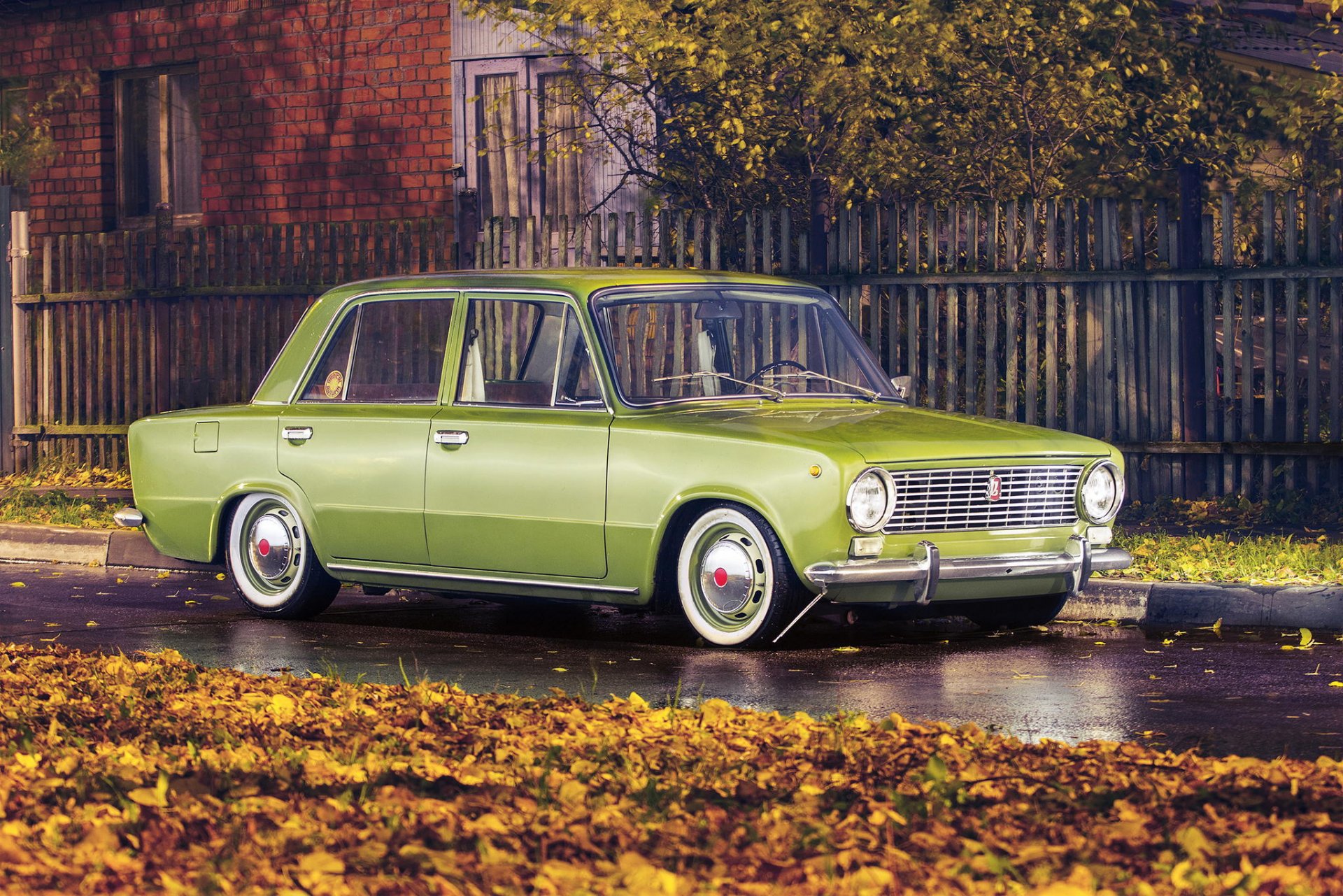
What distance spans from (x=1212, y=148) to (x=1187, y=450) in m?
4.64

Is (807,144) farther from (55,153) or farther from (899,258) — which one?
(55,153)

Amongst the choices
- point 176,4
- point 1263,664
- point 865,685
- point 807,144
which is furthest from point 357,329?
point 176,4

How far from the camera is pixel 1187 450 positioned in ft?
42.4

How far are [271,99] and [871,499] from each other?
13.2 m

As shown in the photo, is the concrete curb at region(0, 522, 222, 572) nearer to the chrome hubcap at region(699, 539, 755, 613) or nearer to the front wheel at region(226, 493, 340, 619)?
the front wheel at region(226, 493, 340, 619)

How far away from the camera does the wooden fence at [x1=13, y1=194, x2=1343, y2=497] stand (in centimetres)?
1262

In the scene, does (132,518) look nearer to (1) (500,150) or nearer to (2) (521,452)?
(2) (521,452)

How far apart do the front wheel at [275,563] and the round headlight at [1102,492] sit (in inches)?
141

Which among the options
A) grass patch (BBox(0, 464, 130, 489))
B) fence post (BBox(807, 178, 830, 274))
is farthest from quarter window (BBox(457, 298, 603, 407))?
grass patch (BBox(0, 464, 130, 489))

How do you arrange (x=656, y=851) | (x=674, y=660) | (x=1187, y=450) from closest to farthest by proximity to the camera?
1. (x=656, y=851)
2. (x=674, y=660)
3. (x=1187, y=450)

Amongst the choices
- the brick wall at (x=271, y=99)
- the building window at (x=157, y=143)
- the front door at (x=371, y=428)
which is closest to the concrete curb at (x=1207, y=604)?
the front door at (x=371, y=428)

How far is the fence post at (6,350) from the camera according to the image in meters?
17.7

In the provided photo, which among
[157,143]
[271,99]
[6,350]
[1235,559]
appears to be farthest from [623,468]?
[157,143]

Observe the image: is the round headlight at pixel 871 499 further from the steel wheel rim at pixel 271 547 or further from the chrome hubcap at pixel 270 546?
the chrome hubcap at pixel 270 546
